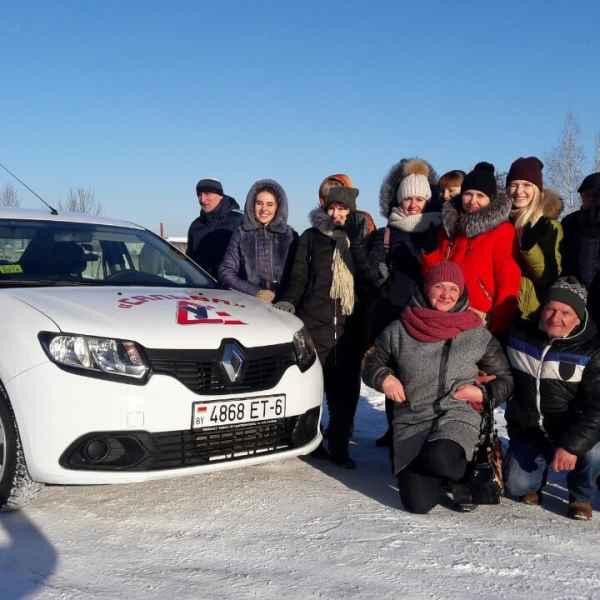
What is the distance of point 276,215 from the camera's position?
5008mm

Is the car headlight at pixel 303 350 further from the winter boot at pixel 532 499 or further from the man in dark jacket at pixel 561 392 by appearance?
the winter boot at pixel 532 499

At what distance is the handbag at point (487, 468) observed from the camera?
372 centimetres

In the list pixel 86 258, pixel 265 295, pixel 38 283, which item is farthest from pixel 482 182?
pixel 38 283

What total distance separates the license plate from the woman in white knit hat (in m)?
1.12

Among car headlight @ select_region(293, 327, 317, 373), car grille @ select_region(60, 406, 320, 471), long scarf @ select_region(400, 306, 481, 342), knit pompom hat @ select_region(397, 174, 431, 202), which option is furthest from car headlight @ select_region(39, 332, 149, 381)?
knit pompom hat @ select_region(397, 174, 431, 202)

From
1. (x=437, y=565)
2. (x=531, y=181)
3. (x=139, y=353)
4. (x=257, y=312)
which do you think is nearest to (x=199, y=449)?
(x=139, y=353)

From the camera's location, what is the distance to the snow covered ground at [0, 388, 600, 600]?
108 inches

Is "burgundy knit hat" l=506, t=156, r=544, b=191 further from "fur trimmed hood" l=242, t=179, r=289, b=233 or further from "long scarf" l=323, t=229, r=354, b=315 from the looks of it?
"fur trimmed hood" l=242, t=179, r=289, b=233

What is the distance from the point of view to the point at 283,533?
3338 mm

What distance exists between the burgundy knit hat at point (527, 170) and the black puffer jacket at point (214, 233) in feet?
9.32

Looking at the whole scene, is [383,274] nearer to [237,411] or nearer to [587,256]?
[587,256]

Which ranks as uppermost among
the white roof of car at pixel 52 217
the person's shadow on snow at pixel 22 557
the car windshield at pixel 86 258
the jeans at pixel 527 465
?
the white roof of car at pixel 52 217

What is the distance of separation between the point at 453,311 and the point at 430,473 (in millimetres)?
841

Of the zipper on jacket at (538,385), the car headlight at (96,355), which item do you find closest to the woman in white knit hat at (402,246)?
the zipper on jacket at (538,385)
